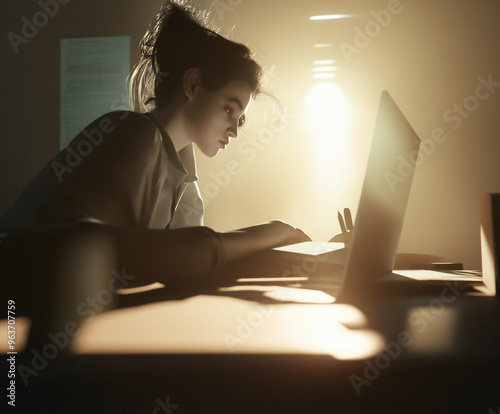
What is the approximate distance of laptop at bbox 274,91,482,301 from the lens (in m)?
0.46

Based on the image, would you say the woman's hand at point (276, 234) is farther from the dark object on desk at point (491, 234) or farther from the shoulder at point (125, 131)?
the dark object on desk at point (491, 234)

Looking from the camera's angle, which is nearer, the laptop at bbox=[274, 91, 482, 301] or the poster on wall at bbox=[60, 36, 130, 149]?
the laptop at bbox=[274, 91, 482, 301]

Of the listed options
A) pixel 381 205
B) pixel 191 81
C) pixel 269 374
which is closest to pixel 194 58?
pixel 191 81

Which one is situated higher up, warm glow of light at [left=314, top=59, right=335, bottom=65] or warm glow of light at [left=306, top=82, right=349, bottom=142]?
warm glow of light at [left=314, top=59, right=335, bottom=65]

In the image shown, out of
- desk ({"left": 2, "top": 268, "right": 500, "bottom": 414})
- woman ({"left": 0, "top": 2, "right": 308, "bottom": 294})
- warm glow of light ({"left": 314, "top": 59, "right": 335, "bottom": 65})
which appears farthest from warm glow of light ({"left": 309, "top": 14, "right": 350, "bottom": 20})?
desk ({"left": 2, "top": 268, "right": 500, "bottom": 414})

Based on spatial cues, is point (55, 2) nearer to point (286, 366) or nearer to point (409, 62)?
point (409, 62)

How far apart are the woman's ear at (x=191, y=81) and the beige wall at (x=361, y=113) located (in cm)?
73

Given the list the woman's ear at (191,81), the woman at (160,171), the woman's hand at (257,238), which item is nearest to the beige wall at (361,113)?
the woman at (160,171)

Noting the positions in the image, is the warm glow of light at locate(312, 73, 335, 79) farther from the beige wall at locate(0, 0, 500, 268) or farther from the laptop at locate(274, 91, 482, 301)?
the laptop at locate(274, 91, 482, 301)

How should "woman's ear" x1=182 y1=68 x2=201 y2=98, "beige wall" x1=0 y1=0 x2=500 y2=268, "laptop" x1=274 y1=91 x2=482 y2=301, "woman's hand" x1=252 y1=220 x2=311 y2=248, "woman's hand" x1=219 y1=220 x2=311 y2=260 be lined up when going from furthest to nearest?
"beige wall" x1=0 y1=0 x2=500 y2=268, "woman's ear" x1=182 y1=68 x2=201 y2=98, "woman's hand" x1=252 y1=220 x2=311 y2=248, "woman's hand" x1=219 y1=220 x2=311 y2=260, "laptop" x1=274 y1=91 x2=482 y2=301

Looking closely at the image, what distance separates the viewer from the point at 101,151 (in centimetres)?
65

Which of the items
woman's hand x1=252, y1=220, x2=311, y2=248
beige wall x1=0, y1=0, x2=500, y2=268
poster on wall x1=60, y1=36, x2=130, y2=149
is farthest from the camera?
poster on wall x1=60, y1=36, x2=130, y2=149

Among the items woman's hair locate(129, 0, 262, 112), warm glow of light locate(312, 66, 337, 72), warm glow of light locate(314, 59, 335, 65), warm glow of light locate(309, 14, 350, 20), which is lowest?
woman's hair locate(129, 0, 262, 112)

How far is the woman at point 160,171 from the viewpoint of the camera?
1.68 feet
